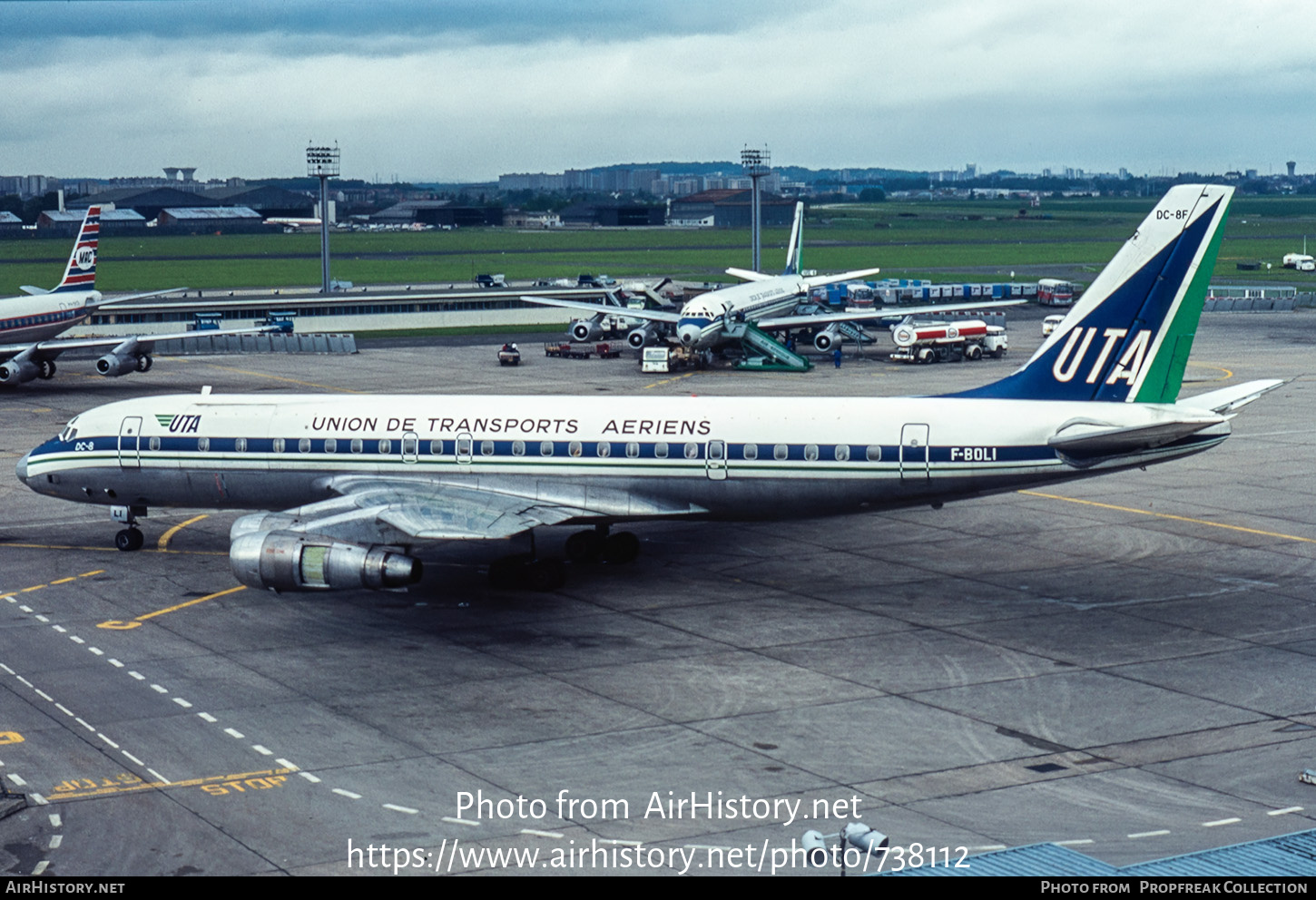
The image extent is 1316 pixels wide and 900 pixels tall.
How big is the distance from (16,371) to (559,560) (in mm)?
55849

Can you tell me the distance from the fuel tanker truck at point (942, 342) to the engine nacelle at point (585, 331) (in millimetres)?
22867

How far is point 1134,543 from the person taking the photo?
45.7 metres

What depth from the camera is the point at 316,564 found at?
116ft

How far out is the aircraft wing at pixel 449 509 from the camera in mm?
36750

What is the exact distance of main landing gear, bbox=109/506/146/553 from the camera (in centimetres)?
4616

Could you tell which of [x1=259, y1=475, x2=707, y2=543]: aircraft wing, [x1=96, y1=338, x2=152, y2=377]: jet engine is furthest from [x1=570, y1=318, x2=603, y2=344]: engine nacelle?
[x1=259, y1=475, x2=707, y2=543]: aircraft wing

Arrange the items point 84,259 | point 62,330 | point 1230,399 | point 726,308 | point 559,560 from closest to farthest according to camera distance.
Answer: point 1230,399 → point 559,560 → point 62,330 → point 84,259 → point 726,308

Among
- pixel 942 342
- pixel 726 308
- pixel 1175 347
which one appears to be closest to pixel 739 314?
pixel 726 308

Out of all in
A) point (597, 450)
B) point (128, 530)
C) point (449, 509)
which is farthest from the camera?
point (128, 530)

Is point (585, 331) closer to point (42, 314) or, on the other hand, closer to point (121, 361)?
point (121, 361)

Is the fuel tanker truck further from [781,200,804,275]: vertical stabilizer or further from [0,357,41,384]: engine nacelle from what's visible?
[0,357,41,384]: engine nacelle

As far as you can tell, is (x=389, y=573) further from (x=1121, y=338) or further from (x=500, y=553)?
(x=1121, y=338)

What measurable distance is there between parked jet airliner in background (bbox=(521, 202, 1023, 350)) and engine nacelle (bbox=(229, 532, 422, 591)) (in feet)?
193

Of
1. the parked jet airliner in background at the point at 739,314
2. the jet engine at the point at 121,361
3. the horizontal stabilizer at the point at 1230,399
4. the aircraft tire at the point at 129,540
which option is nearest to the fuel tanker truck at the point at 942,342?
the parked jet airliner in background at the point at 739,314
